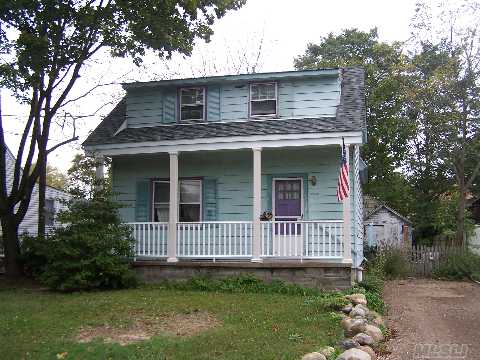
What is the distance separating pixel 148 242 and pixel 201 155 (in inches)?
115

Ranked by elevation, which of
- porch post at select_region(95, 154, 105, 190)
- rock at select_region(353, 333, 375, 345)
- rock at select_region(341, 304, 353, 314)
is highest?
porch post at select_region(95, 154, 105, 190)

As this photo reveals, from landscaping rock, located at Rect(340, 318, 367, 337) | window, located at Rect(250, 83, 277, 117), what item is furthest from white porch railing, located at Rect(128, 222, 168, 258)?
landscaping rock, located at Rect(340, 318, 367, 337)

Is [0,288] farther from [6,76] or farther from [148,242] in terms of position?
[6,76]

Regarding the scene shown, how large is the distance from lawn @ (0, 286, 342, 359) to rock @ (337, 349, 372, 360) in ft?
1.78

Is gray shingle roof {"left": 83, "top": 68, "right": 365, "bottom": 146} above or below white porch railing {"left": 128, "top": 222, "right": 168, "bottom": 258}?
above

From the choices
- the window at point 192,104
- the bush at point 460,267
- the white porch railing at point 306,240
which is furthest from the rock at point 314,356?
the bush at point 460,267

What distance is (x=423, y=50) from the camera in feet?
87.6

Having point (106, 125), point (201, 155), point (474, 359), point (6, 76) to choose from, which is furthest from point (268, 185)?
point (474, 359)

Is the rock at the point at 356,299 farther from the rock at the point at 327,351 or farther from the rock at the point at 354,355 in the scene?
the rock at the point at 354,355

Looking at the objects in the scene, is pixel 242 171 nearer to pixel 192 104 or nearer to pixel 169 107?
pixel 192 104

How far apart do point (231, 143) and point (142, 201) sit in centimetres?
368

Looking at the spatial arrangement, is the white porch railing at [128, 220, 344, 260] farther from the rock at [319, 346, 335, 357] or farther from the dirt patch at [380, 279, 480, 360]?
the rock at [319, 346, 335, 357]

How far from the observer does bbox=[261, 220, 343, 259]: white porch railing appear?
1223cm

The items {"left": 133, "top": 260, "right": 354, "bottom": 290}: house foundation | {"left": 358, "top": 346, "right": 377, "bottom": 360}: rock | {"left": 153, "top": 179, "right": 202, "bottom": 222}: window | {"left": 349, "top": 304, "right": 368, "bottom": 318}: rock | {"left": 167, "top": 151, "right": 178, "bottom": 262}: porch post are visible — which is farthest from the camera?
{"left": 153, "top": 179, "right": 202, "bottom": 222}: window
